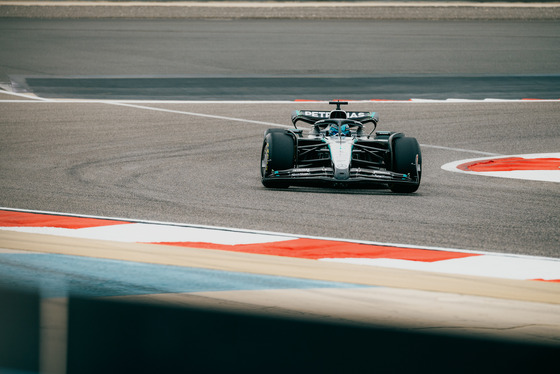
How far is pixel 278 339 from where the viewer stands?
390cm

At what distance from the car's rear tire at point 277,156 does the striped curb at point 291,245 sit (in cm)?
195

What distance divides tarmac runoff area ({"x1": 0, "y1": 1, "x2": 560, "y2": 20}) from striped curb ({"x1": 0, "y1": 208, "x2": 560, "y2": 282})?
3556cm

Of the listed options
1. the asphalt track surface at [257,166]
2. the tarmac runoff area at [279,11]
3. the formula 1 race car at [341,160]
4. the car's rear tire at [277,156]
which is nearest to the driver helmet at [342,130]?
the formula 1 race car at [341,160]

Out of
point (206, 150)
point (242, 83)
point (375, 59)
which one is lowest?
point (206, 150)

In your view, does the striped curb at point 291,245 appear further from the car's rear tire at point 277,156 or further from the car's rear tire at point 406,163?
the car's rear tire at point 406,163

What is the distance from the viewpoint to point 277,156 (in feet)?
28.4

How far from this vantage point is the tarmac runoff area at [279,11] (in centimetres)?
4259

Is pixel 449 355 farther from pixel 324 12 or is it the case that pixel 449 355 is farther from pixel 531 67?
pixel 324 12

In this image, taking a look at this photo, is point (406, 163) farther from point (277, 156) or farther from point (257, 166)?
point (257, 166)

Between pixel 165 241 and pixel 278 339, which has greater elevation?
pixel 165 241

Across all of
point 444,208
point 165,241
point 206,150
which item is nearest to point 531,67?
point 206,150

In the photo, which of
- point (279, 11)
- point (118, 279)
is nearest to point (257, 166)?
point (118, 279)

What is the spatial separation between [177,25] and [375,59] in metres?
13.9

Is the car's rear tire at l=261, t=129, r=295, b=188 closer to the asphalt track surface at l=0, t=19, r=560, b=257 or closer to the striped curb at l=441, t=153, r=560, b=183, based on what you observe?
the asphalt track surface at l=0, t=19, r=560, b=257
